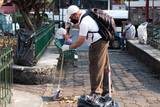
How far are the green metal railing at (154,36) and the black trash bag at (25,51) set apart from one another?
6284 millimetres

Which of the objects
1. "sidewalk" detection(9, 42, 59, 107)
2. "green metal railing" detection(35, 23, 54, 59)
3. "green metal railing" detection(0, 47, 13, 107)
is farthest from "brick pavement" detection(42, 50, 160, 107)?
"green metal railing" detection(0, 47, 13, 107)

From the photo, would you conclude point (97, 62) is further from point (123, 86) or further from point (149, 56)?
point (149, 56)

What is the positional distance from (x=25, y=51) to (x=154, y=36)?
7234 millimetres

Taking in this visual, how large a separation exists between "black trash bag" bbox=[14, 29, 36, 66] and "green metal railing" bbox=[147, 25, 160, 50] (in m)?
6.28

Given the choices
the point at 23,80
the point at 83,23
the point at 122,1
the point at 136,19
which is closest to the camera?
the point at 83,23

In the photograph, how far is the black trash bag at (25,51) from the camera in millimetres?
10872

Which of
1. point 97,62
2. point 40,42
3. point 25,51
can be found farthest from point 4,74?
point 40,42

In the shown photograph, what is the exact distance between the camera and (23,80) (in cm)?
1077

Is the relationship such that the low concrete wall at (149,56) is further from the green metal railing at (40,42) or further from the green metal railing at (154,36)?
the green metal railing at (40,42)

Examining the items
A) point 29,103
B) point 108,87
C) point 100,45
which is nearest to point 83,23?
point 100,45

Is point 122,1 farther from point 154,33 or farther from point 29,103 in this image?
point 29,103

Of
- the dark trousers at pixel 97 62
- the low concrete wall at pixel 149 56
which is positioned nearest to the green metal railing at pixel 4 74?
the dark trousers at pixel 97 62

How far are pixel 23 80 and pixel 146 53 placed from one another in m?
5.60

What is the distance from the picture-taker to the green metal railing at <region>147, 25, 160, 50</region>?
16.2m
